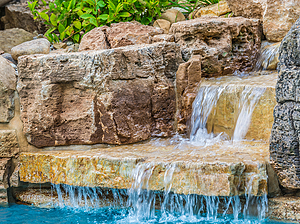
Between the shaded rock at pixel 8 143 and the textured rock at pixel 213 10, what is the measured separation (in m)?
3.45

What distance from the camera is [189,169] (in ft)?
7.64

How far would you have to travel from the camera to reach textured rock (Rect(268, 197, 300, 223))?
2229mm

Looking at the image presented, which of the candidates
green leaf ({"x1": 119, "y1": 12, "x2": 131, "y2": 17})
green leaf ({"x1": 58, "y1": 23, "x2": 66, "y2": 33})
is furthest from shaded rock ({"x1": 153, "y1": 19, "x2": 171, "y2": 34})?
green leaf ({"x1": 58, "y1": 23, "x2": 66, "y2": 33})

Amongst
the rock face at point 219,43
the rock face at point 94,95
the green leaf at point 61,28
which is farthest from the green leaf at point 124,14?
the rock face at point 94,95

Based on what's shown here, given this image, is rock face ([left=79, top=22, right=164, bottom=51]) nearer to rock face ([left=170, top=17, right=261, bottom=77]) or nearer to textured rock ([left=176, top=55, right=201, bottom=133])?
rock face ([left=170, top=17, right=261, bottom=77])

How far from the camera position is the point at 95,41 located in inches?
150

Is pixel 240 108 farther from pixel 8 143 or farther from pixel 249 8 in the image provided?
pixel 8 143

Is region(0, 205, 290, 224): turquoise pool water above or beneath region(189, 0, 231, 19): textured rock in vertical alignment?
beneath

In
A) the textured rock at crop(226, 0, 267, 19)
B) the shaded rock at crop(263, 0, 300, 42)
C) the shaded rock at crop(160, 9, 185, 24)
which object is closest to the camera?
the shaded rock at crop(263, 0, 300, 42)

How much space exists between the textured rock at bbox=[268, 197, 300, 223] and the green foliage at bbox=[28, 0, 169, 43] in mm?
3317

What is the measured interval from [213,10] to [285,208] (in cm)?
370

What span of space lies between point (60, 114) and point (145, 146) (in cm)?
91

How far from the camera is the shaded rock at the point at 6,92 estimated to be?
3.13 m

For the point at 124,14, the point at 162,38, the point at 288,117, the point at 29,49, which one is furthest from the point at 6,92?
the point at 288,117
